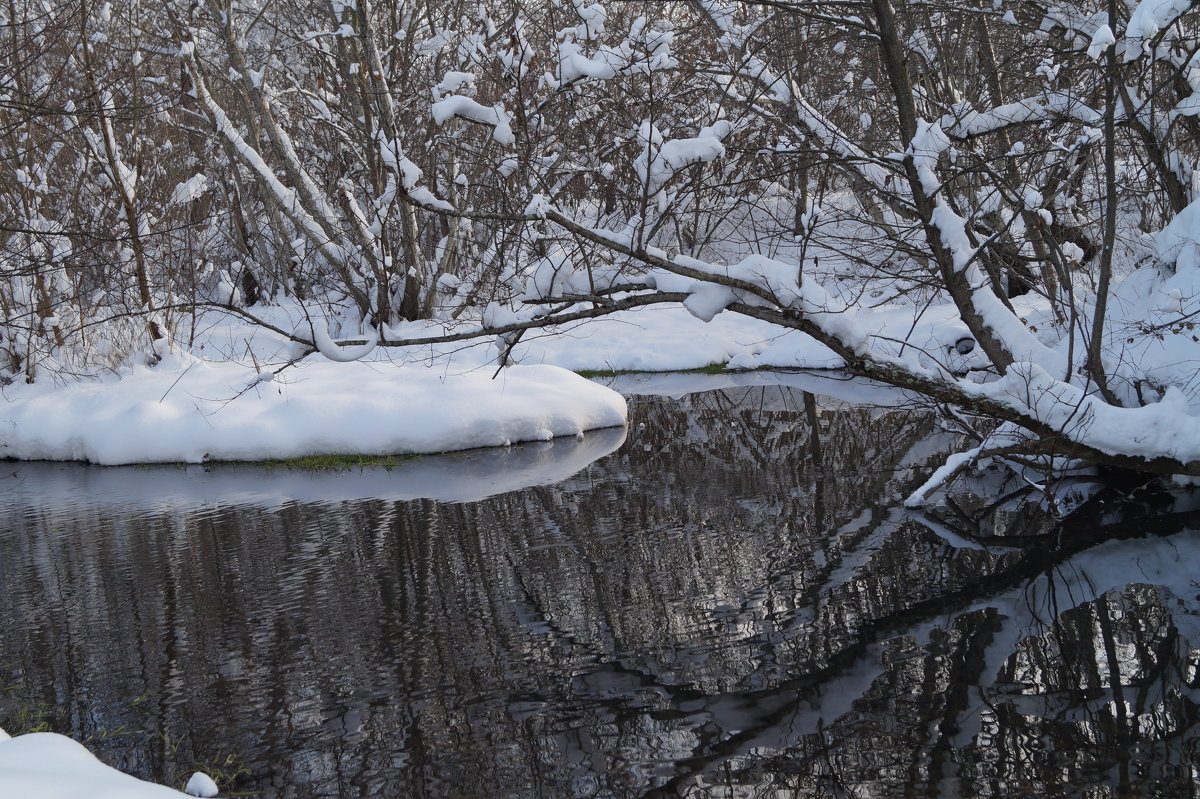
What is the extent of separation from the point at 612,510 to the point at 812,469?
83.7 inches

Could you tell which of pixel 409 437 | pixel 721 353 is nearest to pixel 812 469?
pixel 409 437

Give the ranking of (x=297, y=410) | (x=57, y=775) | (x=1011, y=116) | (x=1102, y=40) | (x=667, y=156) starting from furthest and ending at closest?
(x=297, y=410) < (x=1011, y=116) < (x=667, y=156) < (x=1102, y=40) < (x=57, y=775)

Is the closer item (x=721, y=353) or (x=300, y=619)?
(x=300, y=619)

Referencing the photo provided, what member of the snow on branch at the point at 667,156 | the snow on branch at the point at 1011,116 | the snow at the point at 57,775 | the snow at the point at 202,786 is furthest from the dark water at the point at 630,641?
the snow on branch at the point at 1011,116

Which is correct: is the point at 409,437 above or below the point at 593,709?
above

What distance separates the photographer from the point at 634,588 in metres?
6.66

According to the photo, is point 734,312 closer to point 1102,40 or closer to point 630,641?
point 1102,40

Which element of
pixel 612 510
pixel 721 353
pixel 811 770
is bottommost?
pixel 811 770

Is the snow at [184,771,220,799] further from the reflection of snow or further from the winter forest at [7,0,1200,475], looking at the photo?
the reflection of snow

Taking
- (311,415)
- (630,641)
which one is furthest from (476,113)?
(311,415)

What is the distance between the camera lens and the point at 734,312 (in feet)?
38.0

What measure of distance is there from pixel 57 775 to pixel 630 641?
10.3 feet

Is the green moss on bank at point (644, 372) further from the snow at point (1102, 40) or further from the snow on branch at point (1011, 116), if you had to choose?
the snow at point (1102, 40)

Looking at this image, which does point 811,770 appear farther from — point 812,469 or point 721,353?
point 721,353
